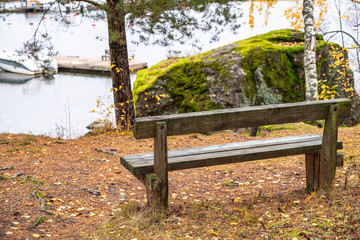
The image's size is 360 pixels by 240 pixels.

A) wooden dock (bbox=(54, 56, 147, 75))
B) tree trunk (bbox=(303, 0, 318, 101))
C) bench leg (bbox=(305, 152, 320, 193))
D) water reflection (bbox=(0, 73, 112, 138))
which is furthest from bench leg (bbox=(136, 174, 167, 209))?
wooden dock (bbox=(54, 56, 147, 75))

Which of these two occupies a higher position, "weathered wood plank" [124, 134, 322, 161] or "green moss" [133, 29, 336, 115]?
"green moss" [133, 29, 336, 115]

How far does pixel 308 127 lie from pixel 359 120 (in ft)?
9.61

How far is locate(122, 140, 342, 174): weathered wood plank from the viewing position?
3.50 m

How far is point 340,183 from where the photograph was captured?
14.1 ft

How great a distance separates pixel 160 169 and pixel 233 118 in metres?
0.79

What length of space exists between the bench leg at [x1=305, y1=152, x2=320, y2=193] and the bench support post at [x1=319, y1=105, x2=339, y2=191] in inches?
2.2

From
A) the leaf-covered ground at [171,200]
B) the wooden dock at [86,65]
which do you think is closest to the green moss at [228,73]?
the leaf-covered ground at [171,200]

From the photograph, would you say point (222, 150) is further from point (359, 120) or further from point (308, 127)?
point (359, 120)

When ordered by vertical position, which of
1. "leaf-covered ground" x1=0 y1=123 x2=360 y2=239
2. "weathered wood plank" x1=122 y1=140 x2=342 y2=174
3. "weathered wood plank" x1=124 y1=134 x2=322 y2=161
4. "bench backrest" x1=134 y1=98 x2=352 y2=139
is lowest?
"leaf-covered ground" x1=0 y1=123 x2=360 y2=239

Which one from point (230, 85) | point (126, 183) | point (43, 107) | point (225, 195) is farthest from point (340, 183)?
point (43, 107)

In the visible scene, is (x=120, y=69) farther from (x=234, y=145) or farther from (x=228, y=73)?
(x=234, y=145)

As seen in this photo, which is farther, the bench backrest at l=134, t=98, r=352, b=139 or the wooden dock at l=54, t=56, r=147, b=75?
the wooden dock at l=54, t=56, r=147, b=75

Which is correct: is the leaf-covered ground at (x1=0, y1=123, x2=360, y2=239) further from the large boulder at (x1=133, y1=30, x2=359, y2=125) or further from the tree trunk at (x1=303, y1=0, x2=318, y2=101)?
the large boulder at (x1=133, y1=30, x2=359, y2=125)

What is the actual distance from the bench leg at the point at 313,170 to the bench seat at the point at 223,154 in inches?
5.1
